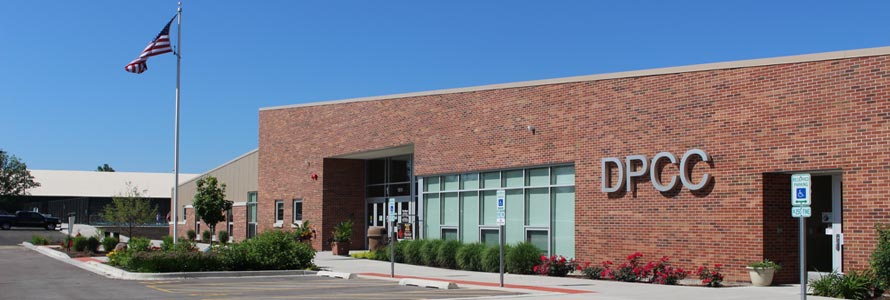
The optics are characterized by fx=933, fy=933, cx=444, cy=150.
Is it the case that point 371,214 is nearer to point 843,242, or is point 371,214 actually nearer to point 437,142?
point 437,142

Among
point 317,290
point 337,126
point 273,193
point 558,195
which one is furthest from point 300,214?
point 317,290

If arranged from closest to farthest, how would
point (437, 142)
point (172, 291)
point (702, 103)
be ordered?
point (172, 291), point (702, 103), point (437, 142)

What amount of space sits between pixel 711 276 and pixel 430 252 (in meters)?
10.1

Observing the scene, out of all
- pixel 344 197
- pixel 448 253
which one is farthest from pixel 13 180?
pixel 448 253

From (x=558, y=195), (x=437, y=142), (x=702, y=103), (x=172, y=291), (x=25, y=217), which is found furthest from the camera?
(x=25, y=217)

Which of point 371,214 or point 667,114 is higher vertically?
point 667,114

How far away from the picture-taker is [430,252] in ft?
95.6

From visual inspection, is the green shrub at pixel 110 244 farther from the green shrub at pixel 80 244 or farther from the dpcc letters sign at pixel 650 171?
the dpcc letters sign at pixel 650 171

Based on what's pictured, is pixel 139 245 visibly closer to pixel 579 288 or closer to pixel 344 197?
pixel 344 197

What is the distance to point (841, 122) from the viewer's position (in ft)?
65.9

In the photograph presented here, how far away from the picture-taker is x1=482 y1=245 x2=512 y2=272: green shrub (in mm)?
26125

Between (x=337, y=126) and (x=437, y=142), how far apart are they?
22.7 ft

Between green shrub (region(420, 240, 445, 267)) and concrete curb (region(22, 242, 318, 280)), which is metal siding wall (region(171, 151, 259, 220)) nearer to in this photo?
concrete curb (region(22, 242, 318, 280))

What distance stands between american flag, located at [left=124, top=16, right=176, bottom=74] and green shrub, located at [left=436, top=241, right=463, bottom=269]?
11866mm
